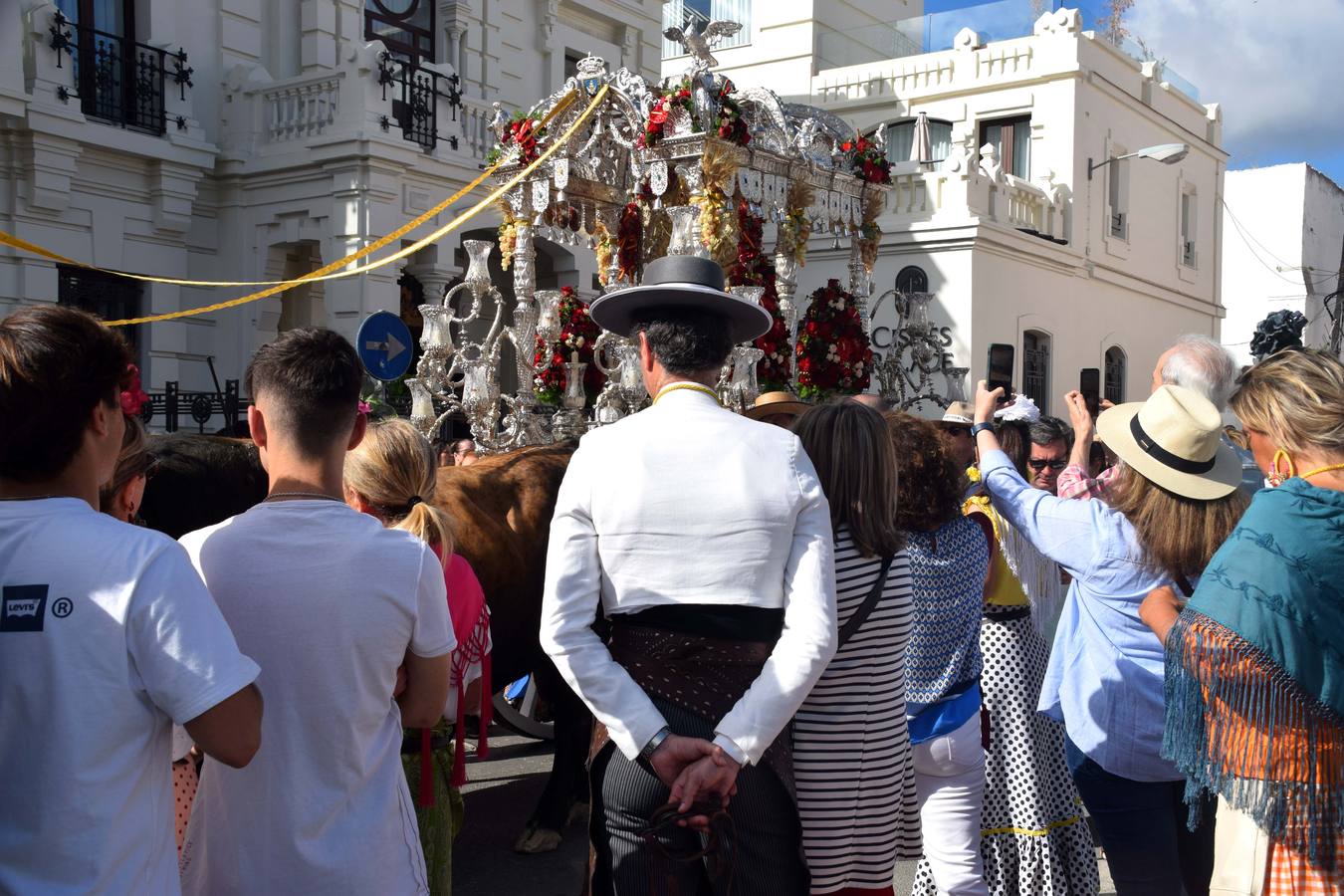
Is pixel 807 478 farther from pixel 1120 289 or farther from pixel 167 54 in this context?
pixel 1120 289

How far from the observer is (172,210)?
14539mm

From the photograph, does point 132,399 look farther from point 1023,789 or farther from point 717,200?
point 717,200

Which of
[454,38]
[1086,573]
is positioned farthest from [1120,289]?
[1086,573]

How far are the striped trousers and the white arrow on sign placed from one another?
7.52 metres

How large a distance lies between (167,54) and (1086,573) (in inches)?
543

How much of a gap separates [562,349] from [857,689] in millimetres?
6087

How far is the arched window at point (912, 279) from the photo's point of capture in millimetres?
18641

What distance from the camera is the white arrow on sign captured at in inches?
391

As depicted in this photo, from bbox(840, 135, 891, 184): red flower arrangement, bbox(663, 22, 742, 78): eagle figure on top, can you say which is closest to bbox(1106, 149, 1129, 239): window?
bbox(840, 135, 891, 184): red flower arrangement

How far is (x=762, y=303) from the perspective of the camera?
9148mm

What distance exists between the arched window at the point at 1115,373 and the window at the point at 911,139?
189 inches

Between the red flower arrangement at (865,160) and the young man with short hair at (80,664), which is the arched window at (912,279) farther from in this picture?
the young man with short hair at (80,664)

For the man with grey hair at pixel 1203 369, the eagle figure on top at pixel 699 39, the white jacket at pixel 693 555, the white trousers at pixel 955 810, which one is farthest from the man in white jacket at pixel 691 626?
the eagle figure on top at pixel 699 39

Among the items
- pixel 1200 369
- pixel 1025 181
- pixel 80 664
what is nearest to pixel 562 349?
pixel 1200 369
